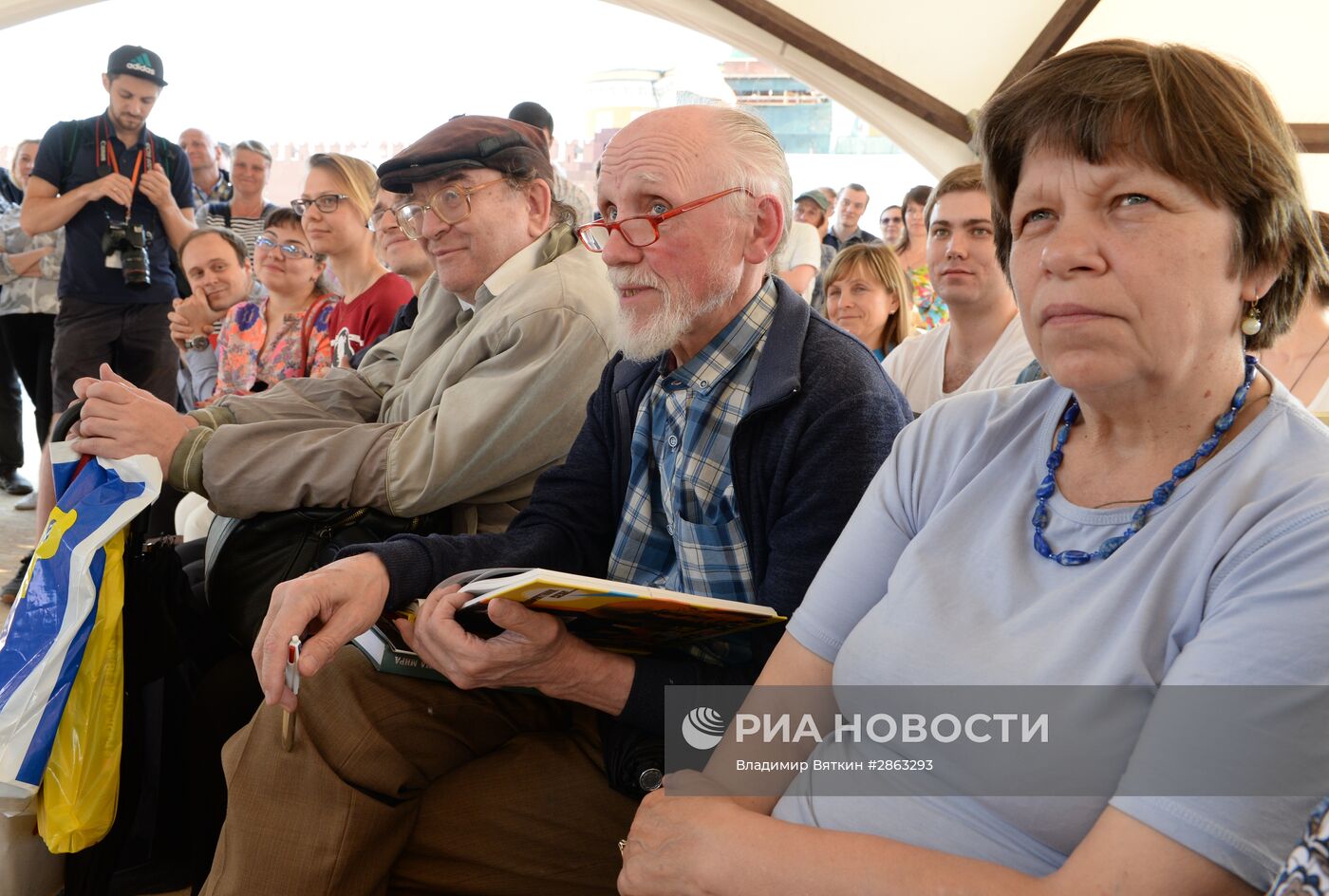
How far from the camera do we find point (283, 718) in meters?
1.56

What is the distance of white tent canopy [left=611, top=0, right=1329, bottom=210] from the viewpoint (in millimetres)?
6258

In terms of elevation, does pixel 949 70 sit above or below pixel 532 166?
above

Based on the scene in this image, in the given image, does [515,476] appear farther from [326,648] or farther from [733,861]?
[733,861]

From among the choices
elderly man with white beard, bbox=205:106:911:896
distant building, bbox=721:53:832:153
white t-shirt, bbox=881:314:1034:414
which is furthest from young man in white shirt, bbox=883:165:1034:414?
distant building, bbox=721:53:832:153

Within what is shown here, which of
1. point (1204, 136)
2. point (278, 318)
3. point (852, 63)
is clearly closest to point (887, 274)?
point (278, 318)

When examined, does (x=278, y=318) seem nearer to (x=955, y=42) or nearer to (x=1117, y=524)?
(x=1117, y=524)

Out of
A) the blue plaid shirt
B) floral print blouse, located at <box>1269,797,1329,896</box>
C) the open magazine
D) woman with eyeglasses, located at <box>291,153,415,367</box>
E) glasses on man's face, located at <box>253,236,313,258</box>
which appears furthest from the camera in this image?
glasses on man's face, located at <box>253,236,313,258</box>

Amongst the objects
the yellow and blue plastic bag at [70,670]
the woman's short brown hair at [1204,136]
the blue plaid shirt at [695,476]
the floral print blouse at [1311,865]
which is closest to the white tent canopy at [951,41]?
the blue plaid shirt at [695,476]

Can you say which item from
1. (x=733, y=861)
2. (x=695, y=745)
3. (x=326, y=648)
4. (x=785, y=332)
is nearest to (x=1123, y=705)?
(x=733, y=861)

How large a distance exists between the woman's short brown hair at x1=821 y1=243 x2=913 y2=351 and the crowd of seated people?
3.24 feet

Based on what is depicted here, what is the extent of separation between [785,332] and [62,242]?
5.35m

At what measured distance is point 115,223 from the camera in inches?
191

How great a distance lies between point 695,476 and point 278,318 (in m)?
2.61

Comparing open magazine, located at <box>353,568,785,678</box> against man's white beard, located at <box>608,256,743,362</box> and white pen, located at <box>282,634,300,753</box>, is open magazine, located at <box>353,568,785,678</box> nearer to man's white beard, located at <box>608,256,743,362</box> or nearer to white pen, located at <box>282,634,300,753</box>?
white pen, located at <box>282,634,300,753</box>
